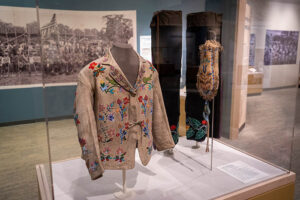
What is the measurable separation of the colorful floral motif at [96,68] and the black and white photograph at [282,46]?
1.60 meters

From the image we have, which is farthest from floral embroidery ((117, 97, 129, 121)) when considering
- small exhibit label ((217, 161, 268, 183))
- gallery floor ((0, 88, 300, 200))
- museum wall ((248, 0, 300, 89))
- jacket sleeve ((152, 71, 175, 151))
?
museum wall ((248, 0, 300, 89))

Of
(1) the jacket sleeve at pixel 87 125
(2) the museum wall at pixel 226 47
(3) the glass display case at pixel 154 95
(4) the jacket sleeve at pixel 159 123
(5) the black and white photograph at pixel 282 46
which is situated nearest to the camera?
(1) the jacket sleeve at pixel 87 125

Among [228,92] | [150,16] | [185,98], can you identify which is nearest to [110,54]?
[150,16]

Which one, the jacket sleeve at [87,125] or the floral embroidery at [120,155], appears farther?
the floral embroidery at [120,155]

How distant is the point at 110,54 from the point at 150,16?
0.47 metres

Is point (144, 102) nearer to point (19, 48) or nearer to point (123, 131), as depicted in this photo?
point (123, 131)

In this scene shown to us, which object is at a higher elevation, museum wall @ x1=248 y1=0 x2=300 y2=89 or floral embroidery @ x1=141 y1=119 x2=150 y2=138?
museum wall @ x1=248 y1=0 x2=300 y2=89

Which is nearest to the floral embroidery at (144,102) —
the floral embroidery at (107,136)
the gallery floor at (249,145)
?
the floral embroidery at (107,136)

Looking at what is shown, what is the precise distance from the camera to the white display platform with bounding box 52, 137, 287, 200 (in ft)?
5.76

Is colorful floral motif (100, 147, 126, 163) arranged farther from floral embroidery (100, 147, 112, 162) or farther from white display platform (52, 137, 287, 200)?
white display platform (52, 137, 287, 200)

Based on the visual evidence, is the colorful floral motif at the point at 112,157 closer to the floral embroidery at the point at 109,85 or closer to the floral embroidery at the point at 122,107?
the floral embroidery at the point at 122,107

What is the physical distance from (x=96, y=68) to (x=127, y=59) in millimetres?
191

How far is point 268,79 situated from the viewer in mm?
2414

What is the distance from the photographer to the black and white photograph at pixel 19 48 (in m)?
2.04
